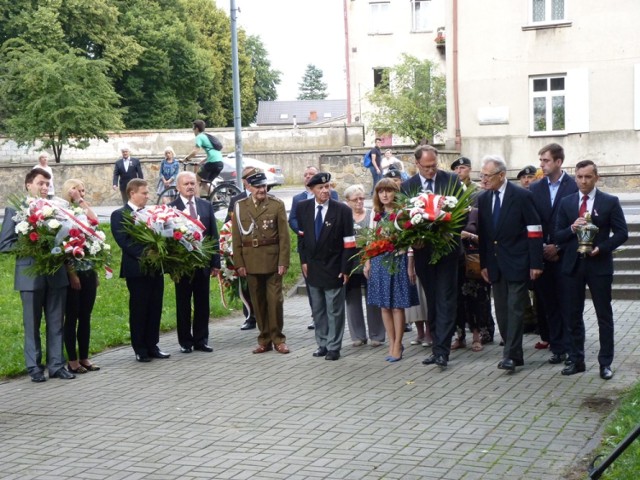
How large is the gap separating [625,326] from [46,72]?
1081 inches

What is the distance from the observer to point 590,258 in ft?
33.2

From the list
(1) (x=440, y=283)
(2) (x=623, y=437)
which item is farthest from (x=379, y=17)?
(2) (x=623, y=437)

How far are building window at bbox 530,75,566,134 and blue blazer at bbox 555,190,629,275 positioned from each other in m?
24.0

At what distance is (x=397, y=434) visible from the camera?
835cm

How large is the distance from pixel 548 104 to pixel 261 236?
76.6 ft

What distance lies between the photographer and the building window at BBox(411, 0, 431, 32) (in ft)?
188

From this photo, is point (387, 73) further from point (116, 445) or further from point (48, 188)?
point (116, 445)

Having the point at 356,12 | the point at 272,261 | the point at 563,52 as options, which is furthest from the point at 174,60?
the point at 272,261

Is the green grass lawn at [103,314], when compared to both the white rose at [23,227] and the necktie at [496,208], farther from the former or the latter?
the necktie at [496,208]

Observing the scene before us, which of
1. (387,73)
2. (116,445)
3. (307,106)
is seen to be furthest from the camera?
(307,106)

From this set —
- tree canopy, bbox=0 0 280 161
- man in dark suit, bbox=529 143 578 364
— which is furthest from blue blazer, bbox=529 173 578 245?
tree canopy, bbox=0 0 280 161

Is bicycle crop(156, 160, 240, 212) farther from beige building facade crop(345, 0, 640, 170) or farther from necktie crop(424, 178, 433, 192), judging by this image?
beige building facade crop(345, 0, 640, 170)

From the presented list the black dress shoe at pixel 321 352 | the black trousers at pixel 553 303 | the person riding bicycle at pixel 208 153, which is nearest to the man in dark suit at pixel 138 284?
the black dress shoe at pixel 321 352

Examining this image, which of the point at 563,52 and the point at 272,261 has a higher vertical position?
the point at 563,52
